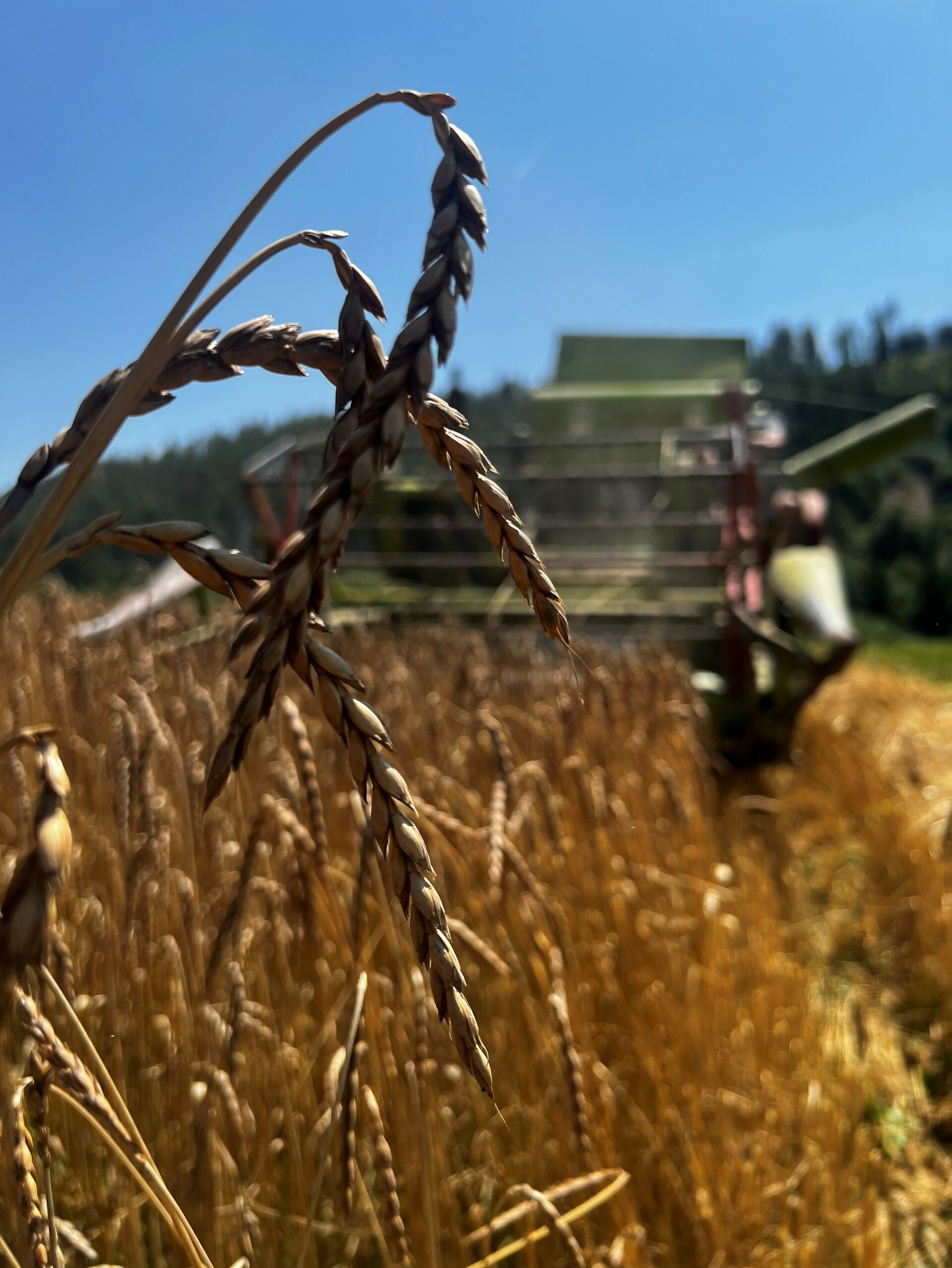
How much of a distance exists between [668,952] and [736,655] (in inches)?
83.5

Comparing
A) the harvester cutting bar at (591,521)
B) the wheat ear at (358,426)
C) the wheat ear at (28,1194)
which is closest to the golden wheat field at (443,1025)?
the wheat ear at (28,1194)

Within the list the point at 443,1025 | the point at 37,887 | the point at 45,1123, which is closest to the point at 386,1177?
the point at 45,1123

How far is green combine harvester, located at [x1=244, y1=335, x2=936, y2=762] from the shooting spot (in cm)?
335

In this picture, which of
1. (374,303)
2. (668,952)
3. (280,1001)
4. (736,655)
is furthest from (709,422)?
(374,303)

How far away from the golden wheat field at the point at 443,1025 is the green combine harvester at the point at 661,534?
1217 mm

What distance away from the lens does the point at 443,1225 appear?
937mm

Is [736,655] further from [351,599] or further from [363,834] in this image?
[363,834]

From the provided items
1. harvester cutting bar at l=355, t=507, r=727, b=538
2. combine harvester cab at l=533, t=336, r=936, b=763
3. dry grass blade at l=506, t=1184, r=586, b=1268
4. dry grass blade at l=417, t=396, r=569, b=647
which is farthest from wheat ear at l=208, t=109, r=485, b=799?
harvester cutting bar at l=355, t=507, r=727, b=538

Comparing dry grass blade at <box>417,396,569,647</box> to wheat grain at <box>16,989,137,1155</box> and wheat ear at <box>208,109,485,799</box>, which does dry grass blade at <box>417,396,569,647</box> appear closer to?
wheat ear at <box>208,109,485,799</box>

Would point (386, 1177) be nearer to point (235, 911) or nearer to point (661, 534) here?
point (235, 911)

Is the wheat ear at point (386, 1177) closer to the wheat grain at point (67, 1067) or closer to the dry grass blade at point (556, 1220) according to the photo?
the dry grass blade at point (556, 1220)

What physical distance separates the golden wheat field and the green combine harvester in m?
1.22

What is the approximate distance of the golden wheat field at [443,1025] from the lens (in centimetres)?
77

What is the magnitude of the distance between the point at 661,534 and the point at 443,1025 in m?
4.55
